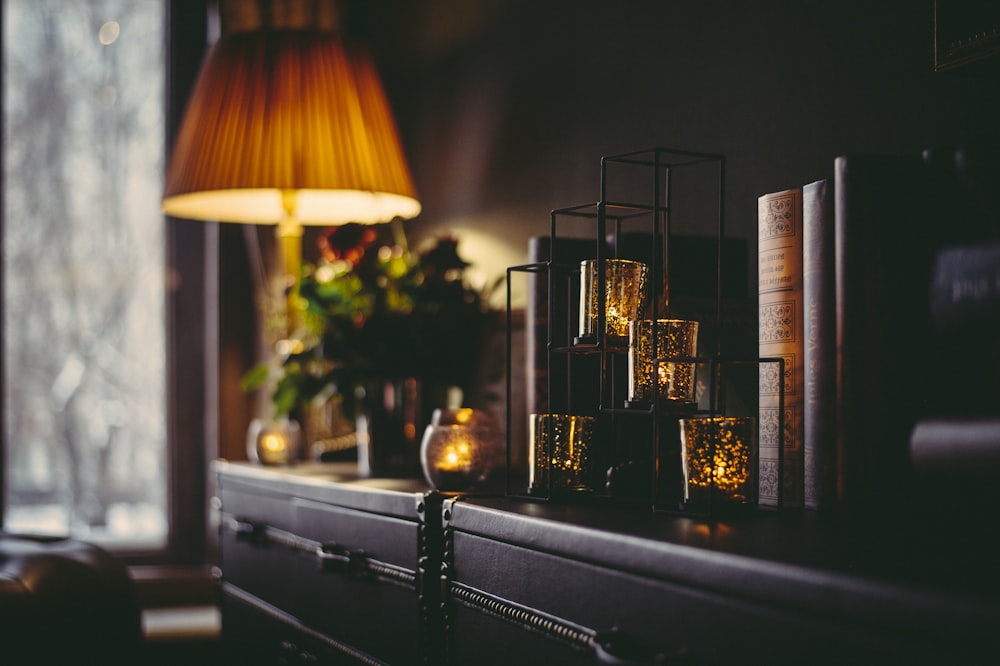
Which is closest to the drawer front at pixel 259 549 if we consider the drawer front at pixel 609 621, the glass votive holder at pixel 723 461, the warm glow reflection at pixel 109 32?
the drawer front at pixel 609 621

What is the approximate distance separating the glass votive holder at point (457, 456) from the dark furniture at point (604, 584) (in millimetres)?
48

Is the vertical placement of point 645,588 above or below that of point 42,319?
below

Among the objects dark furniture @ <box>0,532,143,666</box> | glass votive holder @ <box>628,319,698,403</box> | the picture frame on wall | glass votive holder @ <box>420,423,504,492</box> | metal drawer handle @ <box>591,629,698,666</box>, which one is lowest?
dark furniture @ <box>0,532,143,666</box>

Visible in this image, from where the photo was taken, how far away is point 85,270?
2.97 m

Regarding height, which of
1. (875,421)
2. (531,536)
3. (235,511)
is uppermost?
(875,421)

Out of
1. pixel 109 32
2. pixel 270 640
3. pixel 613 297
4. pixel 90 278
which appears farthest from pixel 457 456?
pixel 109 32

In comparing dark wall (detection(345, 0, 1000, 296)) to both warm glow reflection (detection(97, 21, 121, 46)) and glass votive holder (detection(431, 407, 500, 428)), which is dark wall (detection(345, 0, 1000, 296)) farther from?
warm glow reflection (detection(97, 21, 121, 46))

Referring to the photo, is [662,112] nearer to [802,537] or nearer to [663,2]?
[663,2]

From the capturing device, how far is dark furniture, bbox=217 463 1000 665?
2.05 feet

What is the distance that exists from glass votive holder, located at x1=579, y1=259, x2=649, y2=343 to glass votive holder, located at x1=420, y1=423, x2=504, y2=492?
0.88ft

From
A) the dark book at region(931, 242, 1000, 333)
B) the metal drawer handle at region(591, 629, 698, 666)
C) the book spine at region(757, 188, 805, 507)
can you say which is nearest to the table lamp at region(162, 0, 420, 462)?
the book spine at region(757, 188, 805, 507)

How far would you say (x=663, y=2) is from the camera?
1545mm

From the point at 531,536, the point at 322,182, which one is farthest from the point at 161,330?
the point at 531,536

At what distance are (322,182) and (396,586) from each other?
0.94 m
